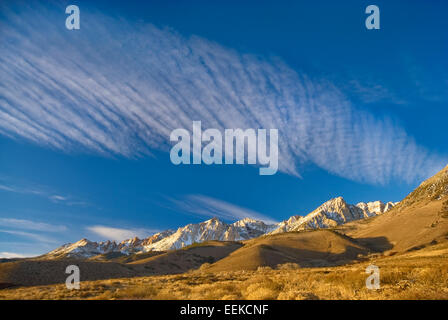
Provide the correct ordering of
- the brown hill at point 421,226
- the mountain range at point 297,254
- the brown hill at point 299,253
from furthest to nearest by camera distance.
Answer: the brown hill at point 421,226 < the brown hill at point 299,253 < the mountain range at point 297,254

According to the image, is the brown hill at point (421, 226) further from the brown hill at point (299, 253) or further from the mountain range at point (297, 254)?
the brown hill at point (299, 253)

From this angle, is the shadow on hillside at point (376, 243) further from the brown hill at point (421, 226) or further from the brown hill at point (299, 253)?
the brown hill at point (299, 253)

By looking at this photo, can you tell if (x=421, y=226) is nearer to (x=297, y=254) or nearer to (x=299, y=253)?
(x=299, y=253)

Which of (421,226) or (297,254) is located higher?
(421,226)

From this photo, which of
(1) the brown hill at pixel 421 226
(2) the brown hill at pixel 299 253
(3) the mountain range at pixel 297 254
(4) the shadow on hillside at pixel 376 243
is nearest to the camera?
(3) the mountain range at pixel 297 254

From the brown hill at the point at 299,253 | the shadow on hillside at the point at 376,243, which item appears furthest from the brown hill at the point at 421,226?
the brown hill at the point at 299,253

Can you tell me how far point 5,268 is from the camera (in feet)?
183

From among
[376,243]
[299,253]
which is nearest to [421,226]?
[376,243]

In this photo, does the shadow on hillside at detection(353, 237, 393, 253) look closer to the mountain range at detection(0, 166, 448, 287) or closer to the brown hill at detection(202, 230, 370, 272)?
the mountain range at detection(0, 166, 448, 287)

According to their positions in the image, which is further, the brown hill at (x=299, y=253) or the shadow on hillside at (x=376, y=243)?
the shadow on hillside at (x=376, y=243)

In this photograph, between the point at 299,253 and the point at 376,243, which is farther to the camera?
the point at 376,243

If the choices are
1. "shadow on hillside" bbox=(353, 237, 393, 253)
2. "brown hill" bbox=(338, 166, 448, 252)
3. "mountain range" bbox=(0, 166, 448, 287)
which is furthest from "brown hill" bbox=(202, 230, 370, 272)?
"brown hill" bbox=(338, 166, 448, 252)

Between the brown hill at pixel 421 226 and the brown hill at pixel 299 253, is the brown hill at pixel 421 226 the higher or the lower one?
the higher one
